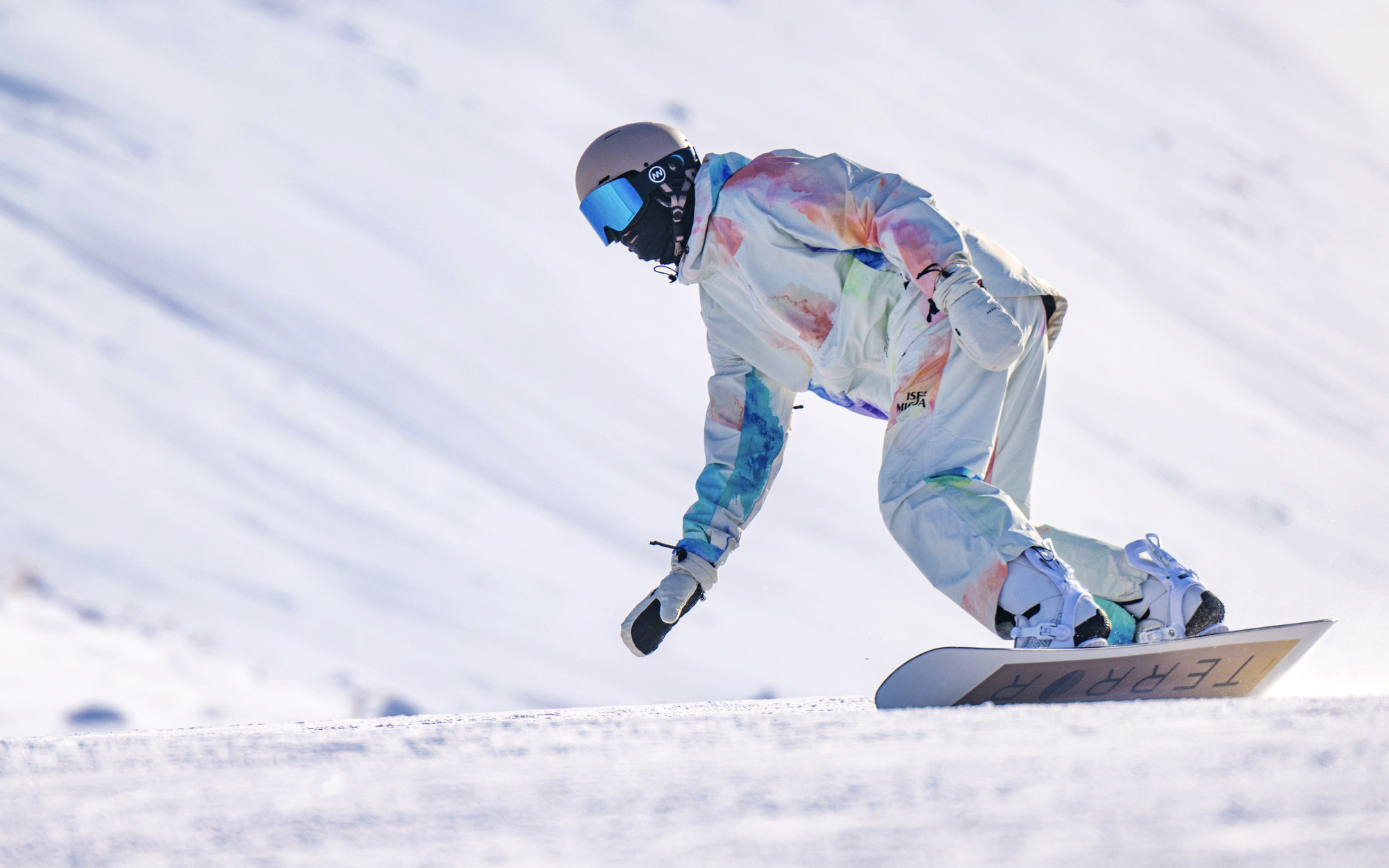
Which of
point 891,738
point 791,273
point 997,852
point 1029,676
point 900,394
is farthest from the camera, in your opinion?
point 791,273

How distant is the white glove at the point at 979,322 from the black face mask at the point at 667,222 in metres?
1.18

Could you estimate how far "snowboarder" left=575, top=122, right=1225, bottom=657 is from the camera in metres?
2.73

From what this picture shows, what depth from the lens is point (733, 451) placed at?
388 centimetres

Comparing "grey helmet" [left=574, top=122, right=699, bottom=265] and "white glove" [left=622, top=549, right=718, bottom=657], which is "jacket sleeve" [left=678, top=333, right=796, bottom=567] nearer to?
"white glove" [left=622, top=549, right=718, bottom=657]

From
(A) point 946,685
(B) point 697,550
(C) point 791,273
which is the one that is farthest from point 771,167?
(A) point 946,685

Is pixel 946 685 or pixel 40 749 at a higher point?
pixel 946 685

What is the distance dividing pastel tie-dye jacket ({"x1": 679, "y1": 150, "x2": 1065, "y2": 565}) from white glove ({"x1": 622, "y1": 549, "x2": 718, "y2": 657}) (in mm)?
62

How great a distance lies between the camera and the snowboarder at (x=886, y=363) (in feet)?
8.97

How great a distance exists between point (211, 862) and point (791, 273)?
108 inches

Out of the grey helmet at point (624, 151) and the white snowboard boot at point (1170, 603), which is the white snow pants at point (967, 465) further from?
the grey helmet at point (624, 151)

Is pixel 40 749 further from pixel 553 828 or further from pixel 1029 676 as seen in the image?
pixel 1029 676

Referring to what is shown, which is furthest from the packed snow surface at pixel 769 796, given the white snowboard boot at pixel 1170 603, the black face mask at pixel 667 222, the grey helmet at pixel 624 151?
the grey helmet at pixel 624 151

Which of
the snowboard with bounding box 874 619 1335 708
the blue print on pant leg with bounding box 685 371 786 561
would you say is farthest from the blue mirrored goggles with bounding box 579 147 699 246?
the snowboard with bounding box 874 619 1335 708

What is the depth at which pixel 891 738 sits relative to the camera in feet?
4.37
